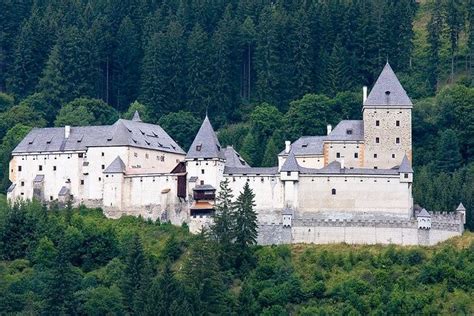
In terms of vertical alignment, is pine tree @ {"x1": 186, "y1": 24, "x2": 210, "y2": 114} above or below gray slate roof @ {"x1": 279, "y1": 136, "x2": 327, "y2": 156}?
above

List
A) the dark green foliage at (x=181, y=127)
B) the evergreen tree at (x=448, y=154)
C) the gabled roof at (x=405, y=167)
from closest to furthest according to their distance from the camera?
the gabled roof at (x=405, y=167), the evergreen tree at (x=448, y=154), the dark green foliage at (x=181, y=127)

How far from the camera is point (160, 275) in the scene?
76.6m

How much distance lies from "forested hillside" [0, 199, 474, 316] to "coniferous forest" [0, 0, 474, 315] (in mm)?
91

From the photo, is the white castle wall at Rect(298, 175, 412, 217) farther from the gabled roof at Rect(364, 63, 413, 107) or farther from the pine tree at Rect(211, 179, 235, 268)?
the gabled roof at Rect(364, 63, 413, 107)

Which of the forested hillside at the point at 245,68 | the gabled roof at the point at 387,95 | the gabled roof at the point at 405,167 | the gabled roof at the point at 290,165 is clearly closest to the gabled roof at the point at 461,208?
the gabled roof at the point at 405,167

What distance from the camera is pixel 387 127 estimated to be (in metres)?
84.4

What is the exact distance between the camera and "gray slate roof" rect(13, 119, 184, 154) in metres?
86.5

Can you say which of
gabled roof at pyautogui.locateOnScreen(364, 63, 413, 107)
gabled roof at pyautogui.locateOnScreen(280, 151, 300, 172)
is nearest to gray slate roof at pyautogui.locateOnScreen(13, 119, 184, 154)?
gabled roof at pyautogui.locateOnScreen(280, 151, 300, 172)

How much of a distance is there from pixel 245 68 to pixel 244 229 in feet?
95.3

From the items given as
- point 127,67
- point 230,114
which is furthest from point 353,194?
point 127,67

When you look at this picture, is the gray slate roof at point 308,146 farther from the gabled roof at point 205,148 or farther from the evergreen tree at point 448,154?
the evergreen tree at point 448,154

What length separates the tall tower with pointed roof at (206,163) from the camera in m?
82.4

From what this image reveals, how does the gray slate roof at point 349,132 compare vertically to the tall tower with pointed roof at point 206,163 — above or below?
above

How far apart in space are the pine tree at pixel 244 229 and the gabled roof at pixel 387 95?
10.0 m
